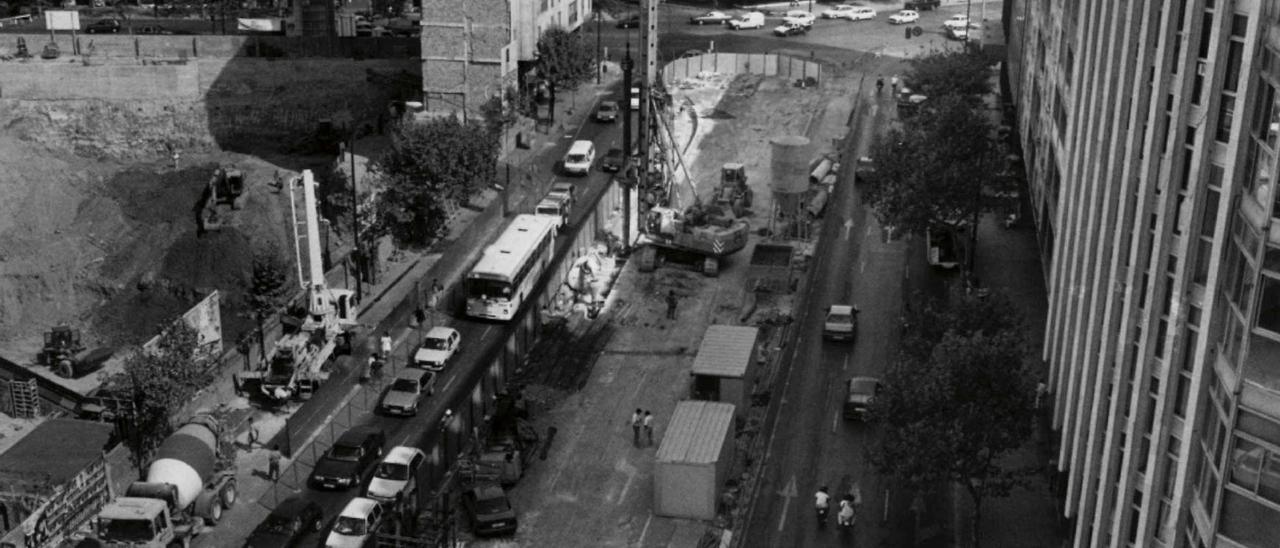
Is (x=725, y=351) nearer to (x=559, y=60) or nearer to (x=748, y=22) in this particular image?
(x=559, y=60)

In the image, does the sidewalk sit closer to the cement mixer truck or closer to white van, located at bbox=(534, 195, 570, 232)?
the cement mixer truck

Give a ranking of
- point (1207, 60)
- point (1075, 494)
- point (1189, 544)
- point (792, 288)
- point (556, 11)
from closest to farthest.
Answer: point (1189, 544) → point (1207, 60) → point (1075, 494) → point (792, 288) → point (556, 11)

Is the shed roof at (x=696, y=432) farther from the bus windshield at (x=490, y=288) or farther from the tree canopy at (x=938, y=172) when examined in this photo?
the tree canopy at (x=938, y=172)

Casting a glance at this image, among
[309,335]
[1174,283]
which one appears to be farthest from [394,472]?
[1174,283]

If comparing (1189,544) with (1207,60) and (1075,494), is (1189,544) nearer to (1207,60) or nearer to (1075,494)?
(1207,60)

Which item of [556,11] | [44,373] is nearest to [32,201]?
[44,373]

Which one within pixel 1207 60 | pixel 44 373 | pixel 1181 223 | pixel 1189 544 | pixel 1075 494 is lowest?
pixel 44 373
